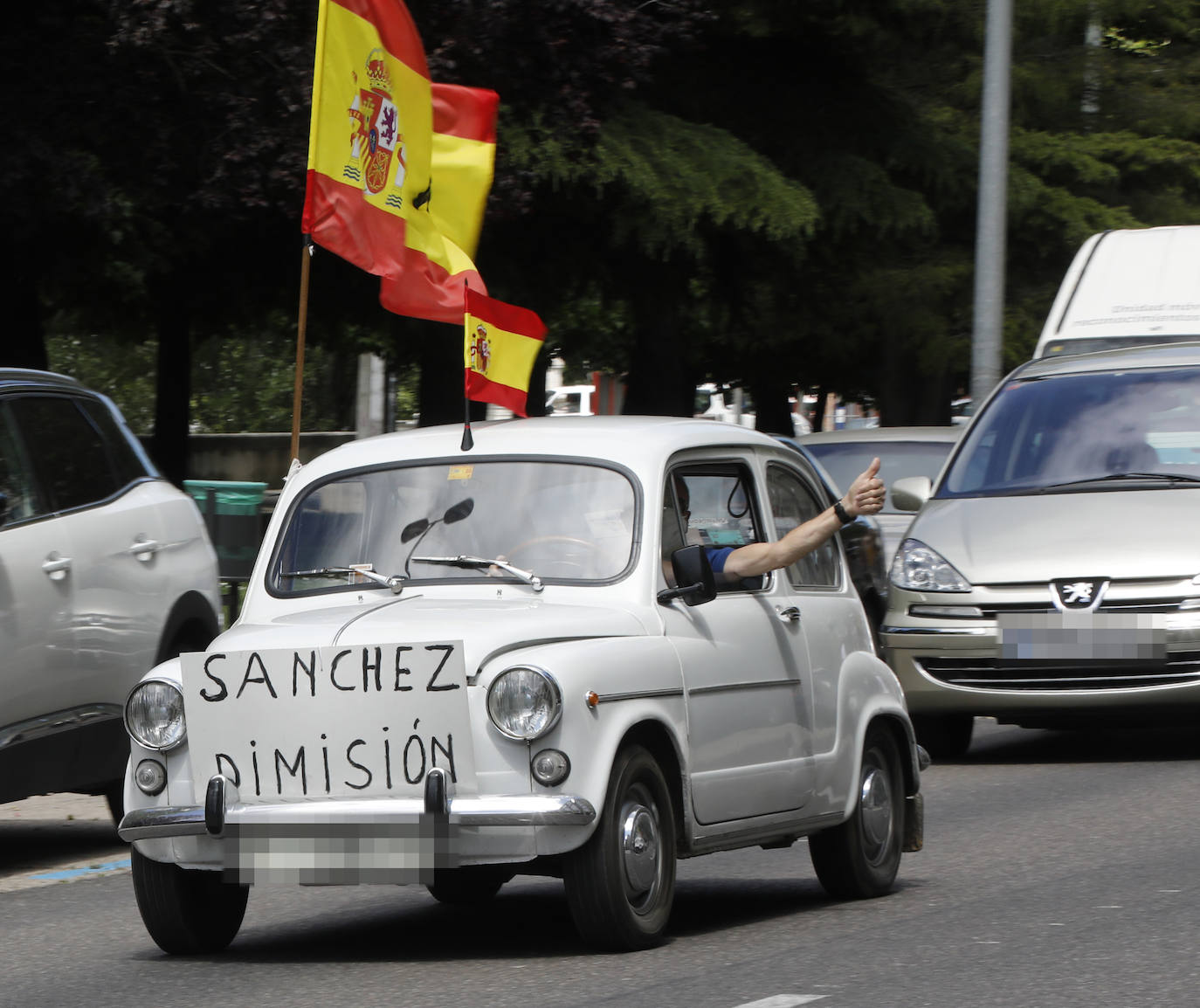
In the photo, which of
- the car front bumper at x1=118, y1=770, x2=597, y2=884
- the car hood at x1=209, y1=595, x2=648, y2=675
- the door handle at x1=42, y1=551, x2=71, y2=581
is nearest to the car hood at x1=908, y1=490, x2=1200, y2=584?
the door handle at x1=42, y1=551, x2=71, y2=581

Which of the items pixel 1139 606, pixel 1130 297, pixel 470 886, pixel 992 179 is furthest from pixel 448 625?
A: pixel 992 179

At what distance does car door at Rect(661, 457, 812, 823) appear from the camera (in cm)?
675

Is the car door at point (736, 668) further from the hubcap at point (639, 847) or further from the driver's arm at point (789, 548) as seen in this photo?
the hubcap at point (639, 847)

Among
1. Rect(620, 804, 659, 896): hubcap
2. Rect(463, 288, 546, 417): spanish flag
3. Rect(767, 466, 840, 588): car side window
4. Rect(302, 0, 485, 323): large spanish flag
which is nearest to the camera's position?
Rect(620, 804, 659, 896): hubcap

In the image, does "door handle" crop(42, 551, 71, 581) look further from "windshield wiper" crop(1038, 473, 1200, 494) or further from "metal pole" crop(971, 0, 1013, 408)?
"metal pole" crop(971, 0, 1013, 408)

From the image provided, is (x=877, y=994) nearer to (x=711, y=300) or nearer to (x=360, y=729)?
(x=360, y=729)

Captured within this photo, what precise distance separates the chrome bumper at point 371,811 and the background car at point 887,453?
930 centimetres

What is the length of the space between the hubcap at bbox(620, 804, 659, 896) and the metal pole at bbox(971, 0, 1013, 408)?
1216cm

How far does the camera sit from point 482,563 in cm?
682

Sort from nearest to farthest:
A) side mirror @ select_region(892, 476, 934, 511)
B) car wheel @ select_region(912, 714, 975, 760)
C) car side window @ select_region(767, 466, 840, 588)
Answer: car side window @ select_region(767, 466, 840, 588)
side mirror @ select_region(892, 476, 934, 511)
car wheel @ select_region(912, 714, 975, 760)

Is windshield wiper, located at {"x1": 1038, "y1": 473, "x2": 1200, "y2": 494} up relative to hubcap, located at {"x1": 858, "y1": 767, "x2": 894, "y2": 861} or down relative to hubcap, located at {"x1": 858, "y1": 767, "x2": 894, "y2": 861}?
up

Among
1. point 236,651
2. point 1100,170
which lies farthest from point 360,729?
point 1100,170

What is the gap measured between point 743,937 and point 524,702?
1.22 metres

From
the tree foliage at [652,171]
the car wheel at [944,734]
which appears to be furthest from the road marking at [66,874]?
the tree foliage at [652,171]
